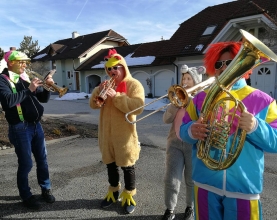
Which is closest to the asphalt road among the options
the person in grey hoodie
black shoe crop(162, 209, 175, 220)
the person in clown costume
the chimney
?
black shoe crop(162, 209, 175, 220)

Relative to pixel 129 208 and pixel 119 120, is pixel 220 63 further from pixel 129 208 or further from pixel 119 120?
pixel 129 208

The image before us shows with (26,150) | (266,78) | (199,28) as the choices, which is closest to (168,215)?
(26,150)

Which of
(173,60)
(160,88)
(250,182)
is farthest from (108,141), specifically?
(160,88)

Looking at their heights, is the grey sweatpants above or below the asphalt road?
above

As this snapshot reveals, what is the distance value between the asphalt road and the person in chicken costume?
1.19 ft

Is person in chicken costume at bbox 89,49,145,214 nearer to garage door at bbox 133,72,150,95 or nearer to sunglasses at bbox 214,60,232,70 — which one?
sunglasses at bbox 214,60,232,70

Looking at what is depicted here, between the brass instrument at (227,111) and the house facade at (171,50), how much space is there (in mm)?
4171

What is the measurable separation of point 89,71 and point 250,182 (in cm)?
2382

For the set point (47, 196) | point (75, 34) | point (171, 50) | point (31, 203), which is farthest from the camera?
point (75, 34)

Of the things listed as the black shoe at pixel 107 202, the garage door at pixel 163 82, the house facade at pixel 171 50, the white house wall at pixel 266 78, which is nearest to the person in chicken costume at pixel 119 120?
the black shoe at pixel 107 202

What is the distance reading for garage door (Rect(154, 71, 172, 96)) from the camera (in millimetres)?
16703

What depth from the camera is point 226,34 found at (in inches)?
492

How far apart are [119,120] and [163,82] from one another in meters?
14.6

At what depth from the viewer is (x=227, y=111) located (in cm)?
168
